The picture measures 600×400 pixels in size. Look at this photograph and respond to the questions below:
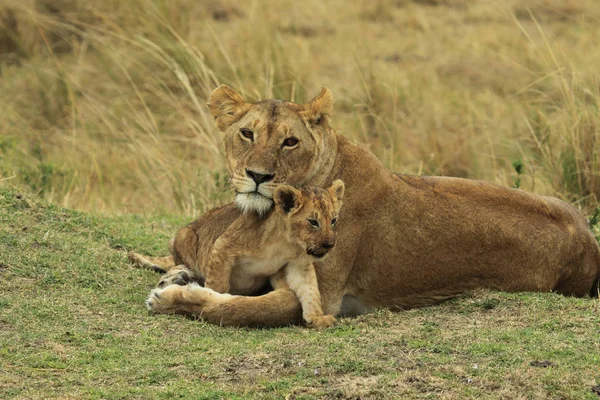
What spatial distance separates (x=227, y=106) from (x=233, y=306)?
4.02 feet

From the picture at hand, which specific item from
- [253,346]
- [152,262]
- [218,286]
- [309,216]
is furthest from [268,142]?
[152,262]

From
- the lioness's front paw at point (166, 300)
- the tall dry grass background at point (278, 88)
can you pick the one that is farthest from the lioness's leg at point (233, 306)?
the tall dry grass background at point (278, 88)

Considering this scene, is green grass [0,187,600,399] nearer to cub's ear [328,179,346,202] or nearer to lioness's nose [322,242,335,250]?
lioness's nose [322,242,335,250]

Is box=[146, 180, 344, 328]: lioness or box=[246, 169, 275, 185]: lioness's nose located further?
box=[246, 169, 275, 185]: lioness's nose

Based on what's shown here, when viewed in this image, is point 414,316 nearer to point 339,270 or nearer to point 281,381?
point 339,270

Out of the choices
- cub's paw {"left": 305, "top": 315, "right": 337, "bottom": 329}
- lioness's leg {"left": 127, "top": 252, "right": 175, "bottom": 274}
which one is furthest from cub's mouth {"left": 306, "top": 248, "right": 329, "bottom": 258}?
lioness's leg {"left": 127, "top": 252, "right": 175, "bottom": 274}

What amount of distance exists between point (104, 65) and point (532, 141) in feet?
16.1

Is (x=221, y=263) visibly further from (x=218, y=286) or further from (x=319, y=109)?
(x=319, y=109)

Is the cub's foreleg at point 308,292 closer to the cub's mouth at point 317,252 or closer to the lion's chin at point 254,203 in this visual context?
the cub's mouth at point 317,252

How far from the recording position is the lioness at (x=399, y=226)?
6.10 meters

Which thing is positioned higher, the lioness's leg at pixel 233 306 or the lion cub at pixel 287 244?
the lion cub at pixel 287 244

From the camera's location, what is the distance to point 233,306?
5.80 meters

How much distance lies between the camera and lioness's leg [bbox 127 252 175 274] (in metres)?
6.87

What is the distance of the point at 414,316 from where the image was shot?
6062 millimetres
